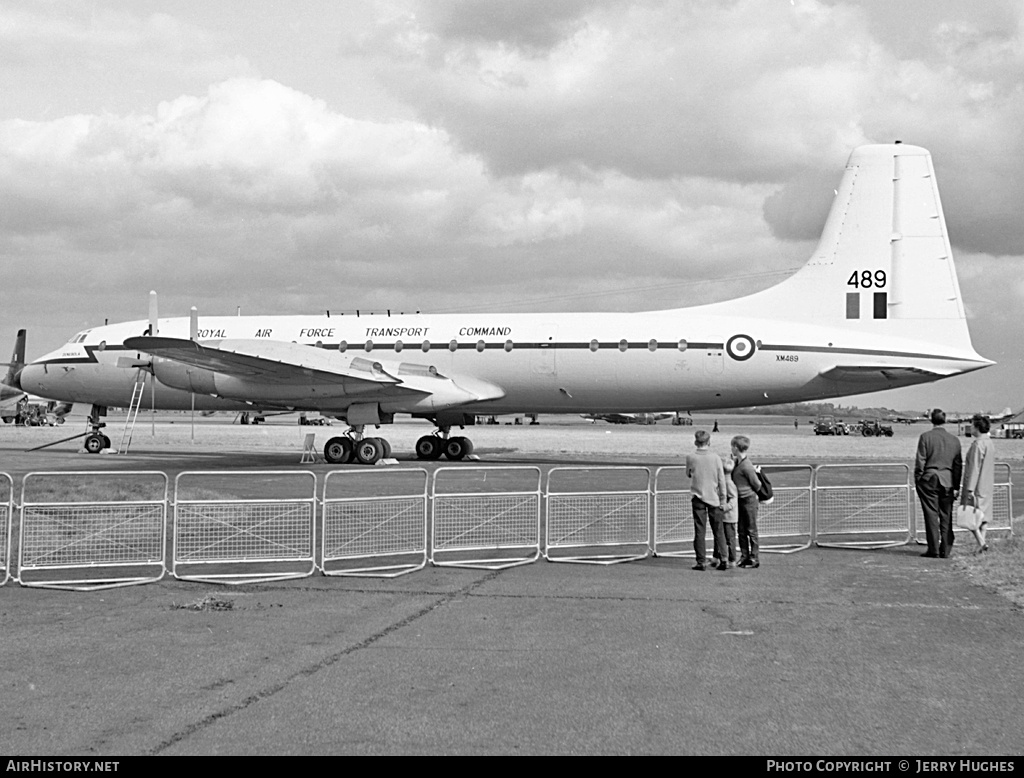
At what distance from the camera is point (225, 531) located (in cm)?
1076

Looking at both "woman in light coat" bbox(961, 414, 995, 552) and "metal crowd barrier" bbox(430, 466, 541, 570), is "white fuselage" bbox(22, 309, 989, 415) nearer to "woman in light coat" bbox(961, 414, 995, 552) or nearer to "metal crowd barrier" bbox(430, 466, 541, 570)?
"woman in light coat" bbox(961, 414, 995, 552)

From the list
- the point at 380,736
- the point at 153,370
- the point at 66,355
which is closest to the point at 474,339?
the point at 153,370

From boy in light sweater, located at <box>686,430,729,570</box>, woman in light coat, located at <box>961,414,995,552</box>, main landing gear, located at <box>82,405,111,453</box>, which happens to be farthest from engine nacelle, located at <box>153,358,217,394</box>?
woman in light coat, located at <box>961,414,995,552</box>

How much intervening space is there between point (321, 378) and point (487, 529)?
15.9 metres

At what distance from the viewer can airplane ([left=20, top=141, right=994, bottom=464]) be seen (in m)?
24.8

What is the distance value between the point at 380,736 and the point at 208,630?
10.7ft

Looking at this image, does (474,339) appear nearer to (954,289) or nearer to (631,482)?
(631,482)

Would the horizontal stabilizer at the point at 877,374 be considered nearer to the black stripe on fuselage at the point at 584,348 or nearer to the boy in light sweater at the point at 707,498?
the black stripe on fuselage at the point at 584,348

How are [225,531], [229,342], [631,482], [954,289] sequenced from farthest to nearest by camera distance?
1. [229,342]
2. [954,289]
3. [631,482]
4. [225,531]

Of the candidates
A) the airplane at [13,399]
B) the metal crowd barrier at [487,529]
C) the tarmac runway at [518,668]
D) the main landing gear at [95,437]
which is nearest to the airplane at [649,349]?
the main landing gear at [95,437]

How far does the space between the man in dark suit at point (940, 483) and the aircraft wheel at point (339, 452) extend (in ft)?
59.1

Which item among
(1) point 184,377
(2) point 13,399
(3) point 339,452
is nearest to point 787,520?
(3) point 339,452

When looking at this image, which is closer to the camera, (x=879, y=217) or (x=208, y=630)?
(x=208, y=630)

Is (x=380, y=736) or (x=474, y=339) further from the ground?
(x=474, y=339)
